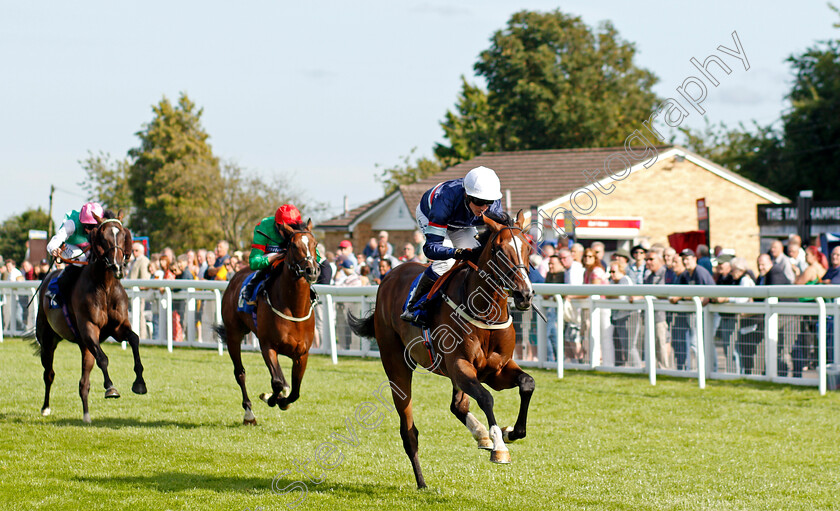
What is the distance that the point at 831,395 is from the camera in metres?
10.3

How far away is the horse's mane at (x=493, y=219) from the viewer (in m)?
5.90

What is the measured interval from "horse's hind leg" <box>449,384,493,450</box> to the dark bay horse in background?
263 cm

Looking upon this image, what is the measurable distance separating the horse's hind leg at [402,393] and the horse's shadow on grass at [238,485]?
0.22 metres

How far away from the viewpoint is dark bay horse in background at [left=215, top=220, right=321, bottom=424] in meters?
8.62

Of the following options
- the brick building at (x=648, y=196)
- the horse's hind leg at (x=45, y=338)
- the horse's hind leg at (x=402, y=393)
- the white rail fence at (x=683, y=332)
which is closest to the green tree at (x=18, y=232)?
the brick building at (x=648, y=196)

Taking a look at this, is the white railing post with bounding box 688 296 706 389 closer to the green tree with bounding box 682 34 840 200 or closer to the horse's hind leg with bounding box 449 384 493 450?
the horse's hind leg with bounding box 449 384 493 450

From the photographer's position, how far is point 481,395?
561 centimetres

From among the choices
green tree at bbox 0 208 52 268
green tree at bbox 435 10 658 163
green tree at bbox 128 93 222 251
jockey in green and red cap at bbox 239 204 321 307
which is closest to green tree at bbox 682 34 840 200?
green tree at bbox 435 10 658 163

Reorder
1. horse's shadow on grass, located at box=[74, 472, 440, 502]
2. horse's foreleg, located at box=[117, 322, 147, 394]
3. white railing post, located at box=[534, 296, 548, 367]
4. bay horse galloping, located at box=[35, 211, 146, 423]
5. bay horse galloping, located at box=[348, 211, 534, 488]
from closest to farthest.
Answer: bay horse galloping, located at box=[348, 211, 534, 488], horse's shadow on grass, located at box=[74, 472, 440, 502], horse's foreleg, located at box=[117, 322, 147, 394], bay horse galloping, located at box=[35, 211, 146, 423], white railing post, located at box=[534, 296, 548, 367]

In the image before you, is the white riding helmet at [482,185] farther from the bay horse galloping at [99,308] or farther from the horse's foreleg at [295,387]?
the bay horse galloping at [99,308]

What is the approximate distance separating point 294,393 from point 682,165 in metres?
27.9

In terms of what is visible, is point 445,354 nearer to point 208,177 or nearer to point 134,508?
point 134,508

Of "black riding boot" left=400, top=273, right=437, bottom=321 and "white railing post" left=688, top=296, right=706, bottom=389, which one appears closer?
"black riding boot" left=400, top=273, right=437, bottom=321

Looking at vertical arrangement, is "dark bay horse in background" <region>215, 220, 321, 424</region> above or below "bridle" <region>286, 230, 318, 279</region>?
below
